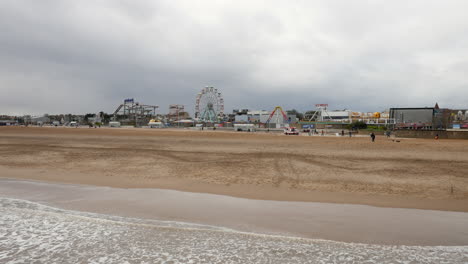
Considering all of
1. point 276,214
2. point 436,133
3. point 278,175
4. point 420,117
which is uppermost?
point 420,117

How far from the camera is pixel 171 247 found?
559 centimetres

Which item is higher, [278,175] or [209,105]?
[209,105]

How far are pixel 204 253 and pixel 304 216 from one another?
3.25 meters

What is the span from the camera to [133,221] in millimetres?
7012

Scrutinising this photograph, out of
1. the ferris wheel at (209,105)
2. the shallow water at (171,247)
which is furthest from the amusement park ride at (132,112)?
the shallow water at (171,247)

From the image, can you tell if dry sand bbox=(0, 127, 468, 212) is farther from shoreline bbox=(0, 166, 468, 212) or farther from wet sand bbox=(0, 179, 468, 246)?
wet sand bbox=(0, 179, 468, 246)

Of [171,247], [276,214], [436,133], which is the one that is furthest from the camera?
[436,133]

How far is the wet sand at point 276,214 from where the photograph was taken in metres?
6.29

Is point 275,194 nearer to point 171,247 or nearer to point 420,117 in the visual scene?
point 171,247

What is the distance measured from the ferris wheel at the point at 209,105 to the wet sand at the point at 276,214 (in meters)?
87.5

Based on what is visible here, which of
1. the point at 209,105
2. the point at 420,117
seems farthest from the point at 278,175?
the point at 209,105

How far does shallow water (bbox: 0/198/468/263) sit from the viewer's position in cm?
516

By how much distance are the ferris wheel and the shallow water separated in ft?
297

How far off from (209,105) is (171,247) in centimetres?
9347
